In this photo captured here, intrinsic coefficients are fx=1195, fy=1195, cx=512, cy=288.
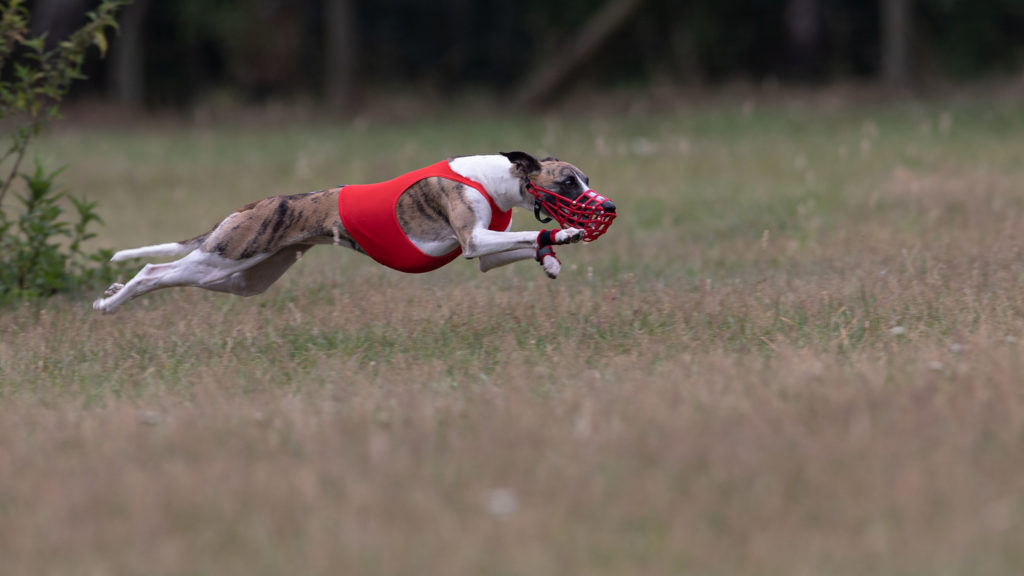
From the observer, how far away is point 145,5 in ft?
83.8

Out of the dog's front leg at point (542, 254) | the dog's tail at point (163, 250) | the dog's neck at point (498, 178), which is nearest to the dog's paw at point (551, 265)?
the dog's front leg at point (542, 254)

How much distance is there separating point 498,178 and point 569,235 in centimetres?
69

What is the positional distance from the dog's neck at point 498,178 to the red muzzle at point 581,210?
155mm

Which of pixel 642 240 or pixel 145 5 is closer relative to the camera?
pixel 642 240

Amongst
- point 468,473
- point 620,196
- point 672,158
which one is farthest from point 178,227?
point 468,473

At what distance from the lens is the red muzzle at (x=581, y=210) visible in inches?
254

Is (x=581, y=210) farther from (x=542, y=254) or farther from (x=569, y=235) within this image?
(x=542, y=254)

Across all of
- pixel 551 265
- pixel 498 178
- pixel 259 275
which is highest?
pixel 498 178

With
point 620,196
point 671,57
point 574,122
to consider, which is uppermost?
point 671,57

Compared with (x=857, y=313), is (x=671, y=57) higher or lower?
higher

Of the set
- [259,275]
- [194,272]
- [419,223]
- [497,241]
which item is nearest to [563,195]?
[497,241]

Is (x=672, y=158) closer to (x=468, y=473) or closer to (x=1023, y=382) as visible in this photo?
(x=1023, y=382)

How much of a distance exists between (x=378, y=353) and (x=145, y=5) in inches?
822

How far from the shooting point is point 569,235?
645 cm
